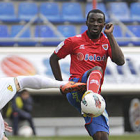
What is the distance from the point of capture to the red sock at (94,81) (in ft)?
16.9

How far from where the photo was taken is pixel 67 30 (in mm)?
14633

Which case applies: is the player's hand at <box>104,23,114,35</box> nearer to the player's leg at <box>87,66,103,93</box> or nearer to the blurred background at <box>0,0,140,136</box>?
the player's leg at <box>87,66,103,93</box>

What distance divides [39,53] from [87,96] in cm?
899

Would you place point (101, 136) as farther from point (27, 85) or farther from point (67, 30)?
point (67, 30)

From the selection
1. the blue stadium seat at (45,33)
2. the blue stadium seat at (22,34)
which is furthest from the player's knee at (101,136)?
the blue stadium seat at (22,34)

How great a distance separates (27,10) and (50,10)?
2.35ft

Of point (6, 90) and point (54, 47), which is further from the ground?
point (6, 90)

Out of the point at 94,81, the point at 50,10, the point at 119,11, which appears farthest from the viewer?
the point at 119,11

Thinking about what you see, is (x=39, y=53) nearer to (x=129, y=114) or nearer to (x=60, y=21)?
(x=60, y=21)

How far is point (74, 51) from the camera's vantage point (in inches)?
236

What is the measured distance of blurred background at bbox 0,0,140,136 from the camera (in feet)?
45.7

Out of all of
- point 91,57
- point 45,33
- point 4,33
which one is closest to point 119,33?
point 45,33

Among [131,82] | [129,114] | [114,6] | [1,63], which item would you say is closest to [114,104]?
[129,114]

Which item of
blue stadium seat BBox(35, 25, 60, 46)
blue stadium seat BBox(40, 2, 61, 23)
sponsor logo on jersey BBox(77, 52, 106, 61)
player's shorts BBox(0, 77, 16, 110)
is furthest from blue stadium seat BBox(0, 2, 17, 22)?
player's shorts BBox(0, 77, 16, 110)
